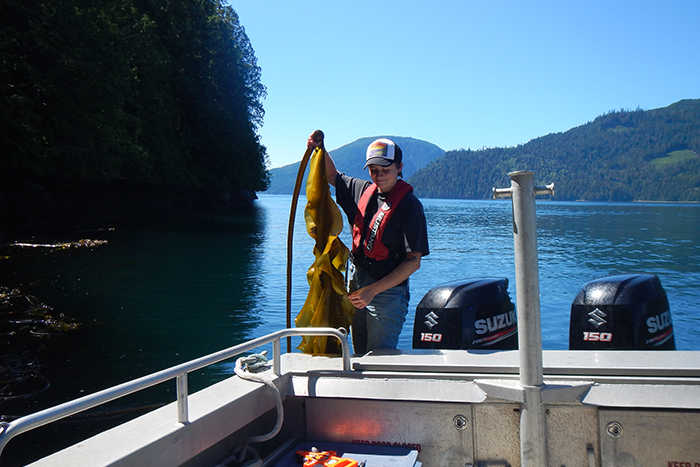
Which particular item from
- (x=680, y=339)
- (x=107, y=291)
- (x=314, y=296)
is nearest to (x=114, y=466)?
(x=314, y=296)

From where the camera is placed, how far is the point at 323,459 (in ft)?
9.63

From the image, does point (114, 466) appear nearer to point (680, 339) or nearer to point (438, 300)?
point (438, 300)

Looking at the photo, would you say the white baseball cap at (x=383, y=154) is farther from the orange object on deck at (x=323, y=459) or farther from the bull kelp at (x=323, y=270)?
the orange object on deck at (x=323, y=459)

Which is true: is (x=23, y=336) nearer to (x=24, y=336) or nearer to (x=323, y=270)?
(x=24, y=336)

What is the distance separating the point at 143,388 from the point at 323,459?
1.02 meters

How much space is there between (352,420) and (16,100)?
81.4 ft

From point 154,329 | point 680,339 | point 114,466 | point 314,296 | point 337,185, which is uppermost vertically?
point 337,185

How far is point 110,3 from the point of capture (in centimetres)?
3203

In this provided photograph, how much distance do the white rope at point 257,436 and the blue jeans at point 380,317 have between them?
0.88m

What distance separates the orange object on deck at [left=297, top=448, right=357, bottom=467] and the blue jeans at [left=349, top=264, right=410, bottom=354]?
104cm

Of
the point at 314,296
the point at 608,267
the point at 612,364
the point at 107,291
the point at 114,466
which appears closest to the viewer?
the point at 114,466

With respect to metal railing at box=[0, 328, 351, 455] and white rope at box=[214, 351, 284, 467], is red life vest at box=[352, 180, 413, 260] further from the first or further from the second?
white rope at box=[214, 351, 284, 467]

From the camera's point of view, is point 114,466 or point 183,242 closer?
point 114,466

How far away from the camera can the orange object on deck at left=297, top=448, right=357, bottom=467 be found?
284 cm
